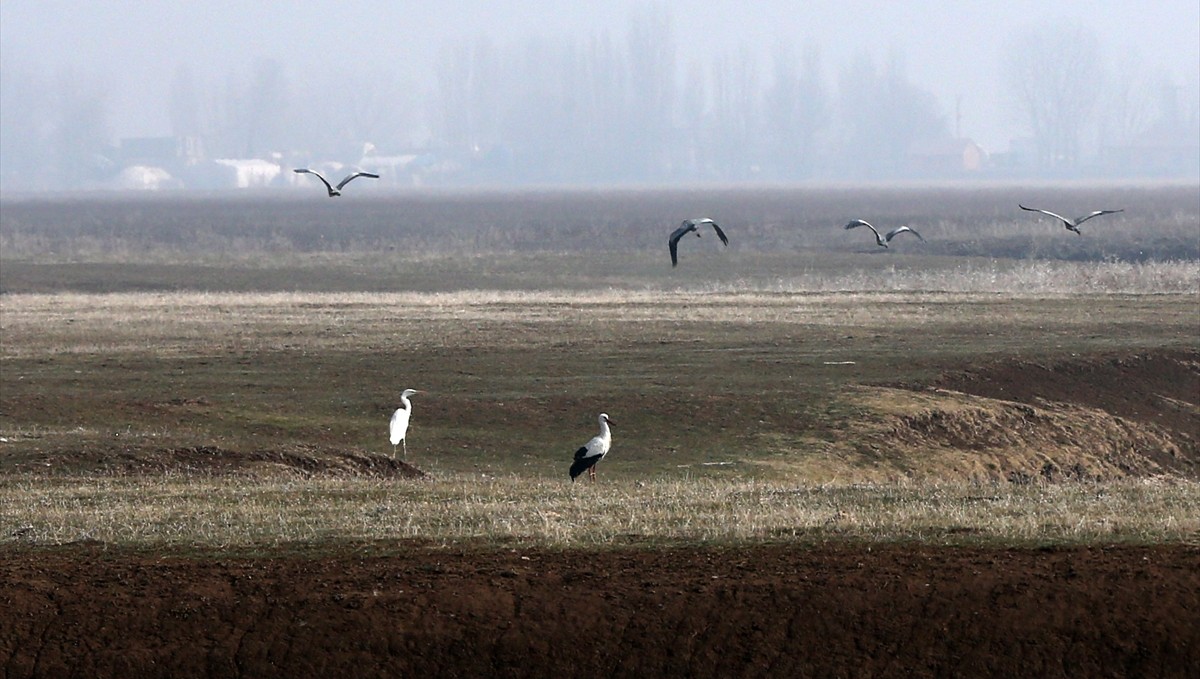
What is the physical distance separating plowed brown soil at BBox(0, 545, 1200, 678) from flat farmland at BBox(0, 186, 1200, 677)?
2 centimetres

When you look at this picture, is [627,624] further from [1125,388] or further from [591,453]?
[1125,388]

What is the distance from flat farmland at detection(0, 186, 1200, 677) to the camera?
12039mm

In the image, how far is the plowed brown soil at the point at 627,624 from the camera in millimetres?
11898

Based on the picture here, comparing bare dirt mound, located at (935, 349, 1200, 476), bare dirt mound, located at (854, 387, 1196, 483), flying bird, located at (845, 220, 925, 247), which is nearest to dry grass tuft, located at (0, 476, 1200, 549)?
bare dirt mound, located at (854, 387, 1196, 483)

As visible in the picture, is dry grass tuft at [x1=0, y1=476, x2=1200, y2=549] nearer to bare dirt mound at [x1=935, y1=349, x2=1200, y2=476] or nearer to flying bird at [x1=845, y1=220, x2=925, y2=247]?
bare dirt mound at [x1=935, y1=349, x2=1200, y2=476]

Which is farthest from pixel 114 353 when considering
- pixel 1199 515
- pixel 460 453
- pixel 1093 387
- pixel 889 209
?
pixel 889 209

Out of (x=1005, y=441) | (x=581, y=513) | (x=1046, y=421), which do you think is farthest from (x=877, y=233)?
(x=581, y=513)

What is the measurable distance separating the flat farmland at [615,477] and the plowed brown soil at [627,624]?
23mm

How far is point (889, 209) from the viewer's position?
134 metres

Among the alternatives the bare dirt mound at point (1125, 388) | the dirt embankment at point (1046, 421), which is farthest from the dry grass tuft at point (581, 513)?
the bare dirt mound at point (1125, 388)

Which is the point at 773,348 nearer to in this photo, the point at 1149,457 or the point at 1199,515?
the point at 1149,457

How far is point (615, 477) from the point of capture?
22891mm

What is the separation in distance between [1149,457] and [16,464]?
17.2m

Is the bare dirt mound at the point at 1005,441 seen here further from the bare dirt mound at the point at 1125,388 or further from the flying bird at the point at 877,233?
the flying bird at the point at 877,233
